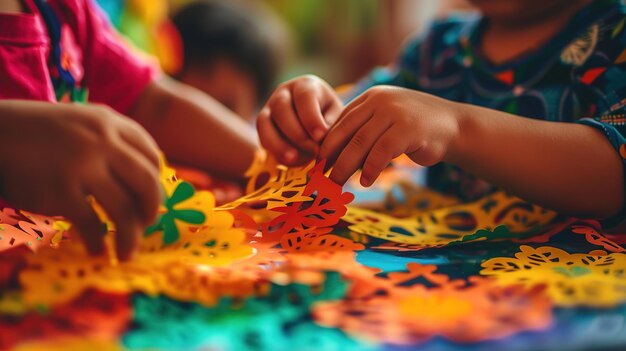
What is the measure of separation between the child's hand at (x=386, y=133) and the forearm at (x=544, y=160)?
0.08 feet

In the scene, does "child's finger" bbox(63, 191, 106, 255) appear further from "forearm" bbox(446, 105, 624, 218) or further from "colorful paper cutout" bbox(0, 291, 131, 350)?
"forearm" bbox(446, 105, 624, 218)

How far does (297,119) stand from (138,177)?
19 cm

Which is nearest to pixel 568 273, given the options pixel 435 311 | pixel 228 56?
pixel 435 311

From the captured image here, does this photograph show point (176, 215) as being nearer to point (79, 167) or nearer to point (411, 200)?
point (79, 167)

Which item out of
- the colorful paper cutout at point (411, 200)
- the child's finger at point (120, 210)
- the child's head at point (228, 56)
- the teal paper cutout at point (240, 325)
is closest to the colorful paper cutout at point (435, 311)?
the teal paper cutout at point (240, 325)

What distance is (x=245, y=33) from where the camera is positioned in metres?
1.28

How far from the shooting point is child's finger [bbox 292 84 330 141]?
17.5 inches

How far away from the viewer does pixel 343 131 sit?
40 centimetres

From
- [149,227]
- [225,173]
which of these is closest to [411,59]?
[225,173]

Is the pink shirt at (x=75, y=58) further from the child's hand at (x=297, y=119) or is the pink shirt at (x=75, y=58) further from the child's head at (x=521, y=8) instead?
the child's head at (x=521, y=8)

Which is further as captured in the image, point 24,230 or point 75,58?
point 75,58

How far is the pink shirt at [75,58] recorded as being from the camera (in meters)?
0.47

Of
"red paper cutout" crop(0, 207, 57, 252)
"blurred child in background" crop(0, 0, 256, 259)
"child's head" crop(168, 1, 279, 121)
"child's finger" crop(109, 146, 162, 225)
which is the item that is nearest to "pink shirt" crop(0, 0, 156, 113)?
"blurred child in background" crop(0, 0, 256, 259)

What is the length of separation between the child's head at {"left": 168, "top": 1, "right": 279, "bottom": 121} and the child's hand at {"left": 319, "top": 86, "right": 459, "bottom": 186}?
2.55 feet
